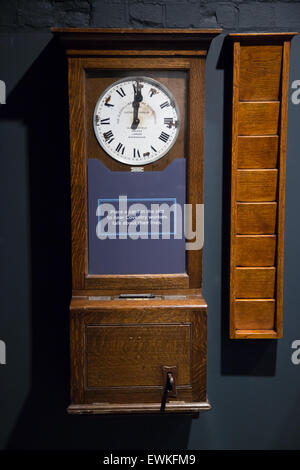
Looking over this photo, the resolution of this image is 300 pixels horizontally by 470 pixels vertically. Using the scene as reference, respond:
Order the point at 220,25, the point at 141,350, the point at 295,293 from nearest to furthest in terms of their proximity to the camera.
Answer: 1. the point at 141,350
2. the point at 220,25
3. the point at 295,293

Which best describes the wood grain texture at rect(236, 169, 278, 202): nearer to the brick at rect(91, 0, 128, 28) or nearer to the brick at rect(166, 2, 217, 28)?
the brick at rect(166, 2, 217, 28)

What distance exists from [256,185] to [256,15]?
2.61 feet

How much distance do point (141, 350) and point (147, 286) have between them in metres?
0.26

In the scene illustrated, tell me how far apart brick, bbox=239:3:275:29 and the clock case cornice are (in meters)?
0.38

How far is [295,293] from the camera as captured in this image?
75.6 inches

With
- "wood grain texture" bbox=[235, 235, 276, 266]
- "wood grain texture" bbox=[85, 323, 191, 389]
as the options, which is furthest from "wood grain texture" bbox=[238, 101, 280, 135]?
"wood grain texture" bbox=[85, 323, 191, 389]

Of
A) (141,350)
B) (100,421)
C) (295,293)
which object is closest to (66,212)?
(141,350)

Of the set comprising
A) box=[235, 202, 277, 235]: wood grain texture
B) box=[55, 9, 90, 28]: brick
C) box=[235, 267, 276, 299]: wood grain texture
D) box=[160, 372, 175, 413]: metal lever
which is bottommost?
box=[160, 372, 175, 413]: metal lever

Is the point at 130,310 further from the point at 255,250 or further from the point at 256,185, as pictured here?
Result: the point at 256,185

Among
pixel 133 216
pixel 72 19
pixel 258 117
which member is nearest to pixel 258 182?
pixel 258 117

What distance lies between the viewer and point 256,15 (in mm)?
1805

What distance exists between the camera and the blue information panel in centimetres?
162

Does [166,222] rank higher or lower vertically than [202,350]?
higher
